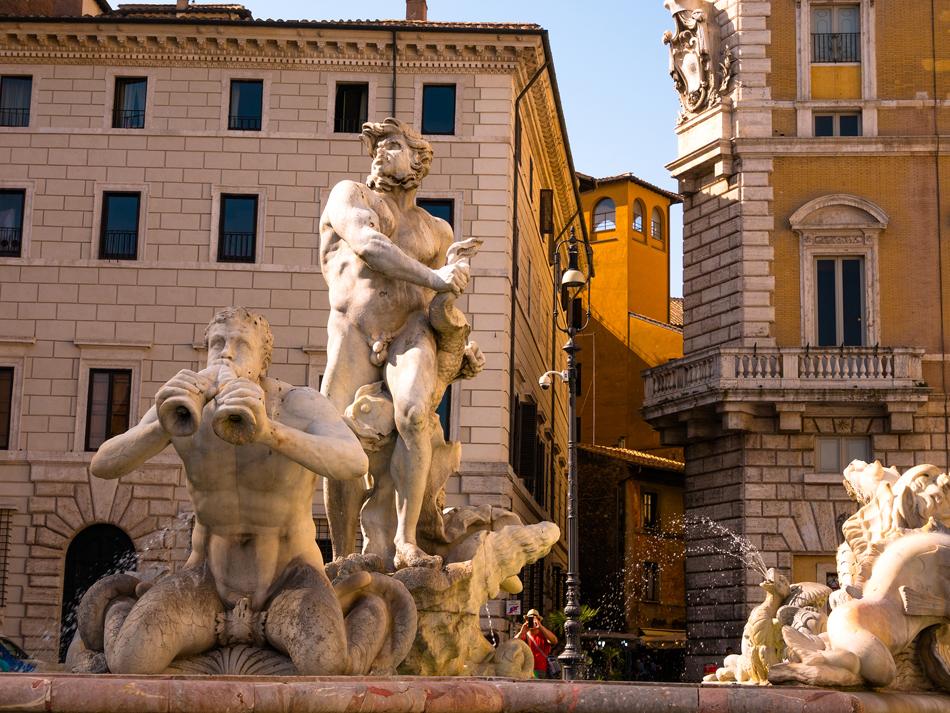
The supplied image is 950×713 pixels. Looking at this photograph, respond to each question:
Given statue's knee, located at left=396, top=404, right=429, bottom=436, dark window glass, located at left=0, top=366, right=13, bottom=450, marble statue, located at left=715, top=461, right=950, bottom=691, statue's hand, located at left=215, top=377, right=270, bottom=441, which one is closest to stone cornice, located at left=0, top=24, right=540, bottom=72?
dark window glass, located at left=0, top=366, right=13, bottom=450

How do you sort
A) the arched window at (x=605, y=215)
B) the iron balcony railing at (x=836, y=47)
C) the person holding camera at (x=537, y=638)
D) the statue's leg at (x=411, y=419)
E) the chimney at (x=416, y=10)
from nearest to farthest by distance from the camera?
the statue's leg at (x=411, y=419)
the person holding camera at (x=537, y=638)
the iron balcony railing at (x=836, y=47)
the chimney at (x=416, y=10)
the arched window at (x=605, y=215)

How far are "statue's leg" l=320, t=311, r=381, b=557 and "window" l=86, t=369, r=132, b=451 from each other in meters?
24.5

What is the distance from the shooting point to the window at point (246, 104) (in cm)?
3472

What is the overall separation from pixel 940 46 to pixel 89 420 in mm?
20178

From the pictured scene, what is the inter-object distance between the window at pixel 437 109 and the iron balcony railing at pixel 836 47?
8.15 metres

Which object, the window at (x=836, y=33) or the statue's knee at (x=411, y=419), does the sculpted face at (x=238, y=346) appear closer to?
the statue's knee at (x=411, y=419)

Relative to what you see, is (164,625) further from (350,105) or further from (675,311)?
(675,311)

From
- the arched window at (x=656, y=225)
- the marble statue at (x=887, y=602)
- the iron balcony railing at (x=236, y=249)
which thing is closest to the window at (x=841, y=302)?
the iron balcony railing at (x=236, y=249)

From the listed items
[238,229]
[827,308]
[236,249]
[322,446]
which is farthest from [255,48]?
[322,446]

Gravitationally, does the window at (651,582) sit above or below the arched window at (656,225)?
below

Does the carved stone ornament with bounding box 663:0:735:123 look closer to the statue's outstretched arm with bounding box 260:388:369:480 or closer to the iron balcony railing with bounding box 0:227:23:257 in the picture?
the iron balcony railing with bounding box 0:227:23:257

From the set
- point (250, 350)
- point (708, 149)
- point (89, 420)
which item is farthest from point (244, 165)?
point (250, 350)

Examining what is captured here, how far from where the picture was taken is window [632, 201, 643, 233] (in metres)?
59.5

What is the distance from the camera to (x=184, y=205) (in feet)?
112
